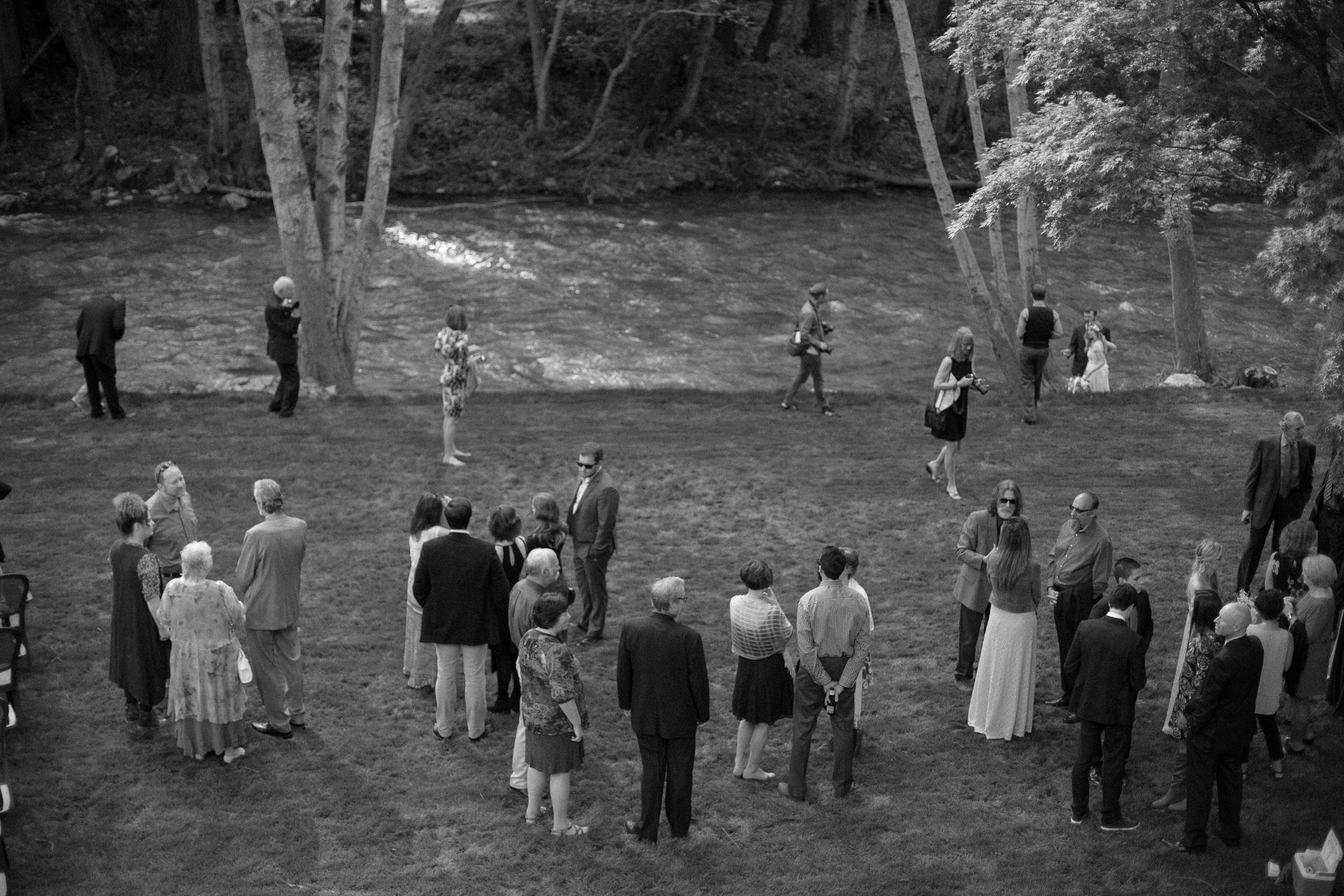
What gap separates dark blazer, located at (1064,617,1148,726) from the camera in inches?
334

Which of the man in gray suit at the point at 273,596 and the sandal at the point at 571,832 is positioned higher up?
the man in gray suit at the point at 273,596

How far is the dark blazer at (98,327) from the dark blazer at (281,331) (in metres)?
1.57

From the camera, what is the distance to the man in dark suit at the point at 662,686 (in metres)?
8.11

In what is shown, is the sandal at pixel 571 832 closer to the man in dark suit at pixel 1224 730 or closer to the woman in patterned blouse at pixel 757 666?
the woman in patterned blouse at pixel 757 666

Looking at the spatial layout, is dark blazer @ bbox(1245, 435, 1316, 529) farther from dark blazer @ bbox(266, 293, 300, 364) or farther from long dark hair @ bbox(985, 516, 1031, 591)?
dark blazer @ bbox(266, 293, 300, 364)

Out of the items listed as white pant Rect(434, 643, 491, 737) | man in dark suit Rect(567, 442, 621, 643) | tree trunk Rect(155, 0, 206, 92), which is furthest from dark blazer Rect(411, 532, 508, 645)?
tree trunk Rect(155, 0, 206, 92)

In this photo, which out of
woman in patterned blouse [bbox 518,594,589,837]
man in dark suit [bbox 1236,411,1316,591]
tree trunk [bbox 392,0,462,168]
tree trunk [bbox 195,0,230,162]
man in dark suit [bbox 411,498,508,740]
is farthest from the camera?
tree trunk [bbox 195,0,230,162]

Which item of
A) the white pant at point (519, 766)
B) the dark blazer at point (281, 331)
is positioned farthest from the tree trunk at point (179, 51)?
the white pant at point (519, 766)

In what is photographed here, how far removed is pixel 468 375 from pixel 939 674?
5946mm

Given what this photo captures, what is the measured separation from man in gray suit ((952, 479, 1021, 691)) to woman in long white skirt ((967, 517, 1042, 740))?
0.83 ft

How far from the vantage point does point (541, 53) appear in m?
36.0

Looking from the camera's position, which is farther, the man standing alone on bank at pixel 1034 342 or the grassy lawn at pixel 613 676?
the man standing alone on bank at pixel 1034 342

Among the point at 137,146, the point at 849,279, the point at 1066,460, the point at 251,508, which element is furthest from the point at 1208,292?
the point at 137,146

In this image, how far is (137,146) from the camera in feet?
110
